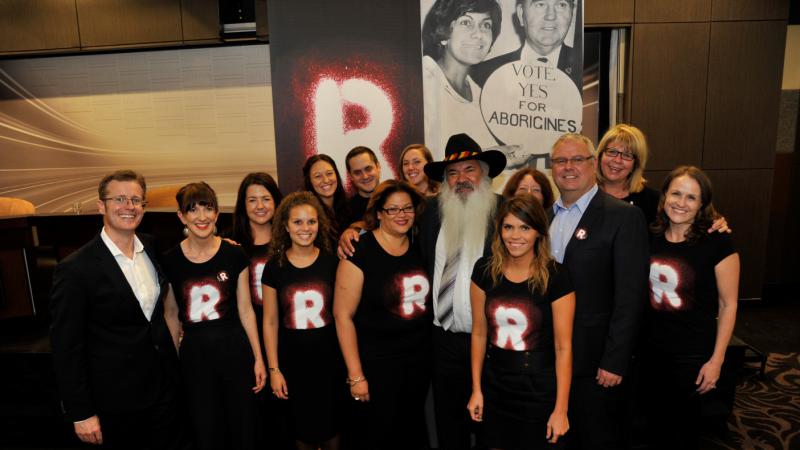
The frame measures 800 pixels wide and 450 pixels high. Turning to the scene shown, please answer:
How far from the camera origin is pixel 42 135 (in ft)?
21.4

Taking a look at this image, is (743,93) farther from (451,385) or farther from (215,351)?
(215,351)

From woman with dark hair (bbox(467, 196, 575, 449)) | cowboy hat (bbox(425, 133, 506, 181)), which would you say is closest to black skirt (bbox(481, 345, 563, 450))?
woman with dark hair (bbox(467, 196, 575, 449))

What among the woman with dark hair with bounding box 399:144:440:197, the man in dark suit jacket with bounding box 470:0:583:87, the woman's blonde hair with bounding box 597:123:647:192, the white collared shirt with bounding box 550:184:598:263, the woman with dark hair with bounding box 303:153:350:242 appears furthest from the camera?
the man in dark suit jacket with bounding box 470:0:583:87

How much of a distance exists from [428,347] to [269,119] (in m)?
4.77

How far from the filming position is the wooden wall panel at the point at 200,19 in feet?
17.6

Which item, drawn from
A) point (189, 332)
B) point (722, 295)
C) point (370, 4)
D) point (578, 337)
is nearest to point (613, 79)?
point (370, 4)

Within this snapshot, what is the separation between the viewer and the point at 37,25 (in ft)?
18.3

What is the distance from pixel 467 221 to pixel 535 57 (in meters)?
2.22

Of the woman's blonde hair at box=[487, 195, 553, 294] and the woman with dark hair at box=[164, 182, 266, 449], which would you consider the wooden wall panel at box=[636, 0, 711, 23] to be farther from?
the woman with dark hair at box=[164, 182, 266, 449]

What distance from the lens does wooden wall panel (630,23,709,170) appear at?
4836mm

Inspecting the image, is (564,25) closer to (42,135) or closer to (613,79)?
(613,79)

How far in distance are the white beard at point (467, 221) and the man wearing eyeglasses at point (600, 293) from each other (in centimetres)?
36

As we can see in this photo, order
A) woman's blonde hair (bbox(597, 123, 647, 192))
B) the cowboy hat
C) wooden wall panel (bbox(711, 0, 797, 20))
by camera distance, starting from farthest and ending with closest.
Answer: wooden wall panel (bbox(711, 0, 797, 20)) → woman's blonde hair (bbox(597, 123, 647, 192)) → the cowboy hat

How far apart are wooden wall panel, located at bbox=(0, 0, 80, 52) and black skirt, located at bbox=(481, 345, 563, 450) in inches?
242
